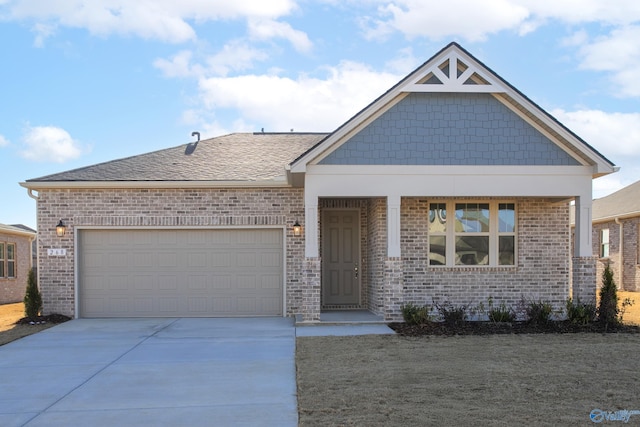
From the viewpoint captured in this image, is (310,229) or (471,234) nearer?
(310,229)

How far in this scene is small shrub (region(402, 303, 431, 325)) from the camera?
37.3 ft

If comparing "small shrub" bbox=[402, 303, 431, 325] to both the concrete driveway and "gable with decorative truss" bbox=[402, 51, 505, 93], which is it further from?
"gable with decorative truss" bbox=[402, 51, 505, 93]

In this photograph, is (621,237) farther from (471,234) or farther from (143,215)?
(143,215)

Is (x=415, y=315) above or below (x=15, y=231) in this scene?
below

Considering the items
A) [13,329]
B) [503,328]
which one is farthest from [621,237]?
[13,329]

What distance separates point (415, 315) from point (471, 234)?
285cm

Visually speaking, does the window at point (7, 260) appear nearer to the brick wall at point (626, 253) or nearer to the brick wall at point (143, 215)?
the brick wall at point (143, 215)

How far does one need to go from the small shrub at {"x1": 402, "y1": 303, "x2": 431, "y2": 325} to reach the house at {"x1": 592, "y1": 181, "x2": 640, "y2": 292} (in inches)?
445

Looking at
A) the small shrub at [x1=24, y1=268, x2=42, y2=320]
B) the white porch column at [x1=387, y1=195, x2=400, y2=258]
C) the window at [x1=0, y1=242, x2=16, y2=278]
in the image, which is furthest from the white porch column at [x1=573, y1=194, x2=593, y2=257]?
the window at [x1=0, y1=242, x2=16, y2=278]

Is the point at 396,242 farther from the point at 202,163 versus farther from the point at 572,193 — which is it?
the point at 202,163

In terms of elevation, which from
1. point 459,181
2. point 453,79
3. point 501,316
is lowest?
point 501,316

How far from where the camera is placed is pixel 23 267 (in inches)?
894

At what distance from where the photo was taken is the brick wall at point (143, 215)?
1351 cm

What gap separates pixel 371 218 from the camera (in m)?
13.8
